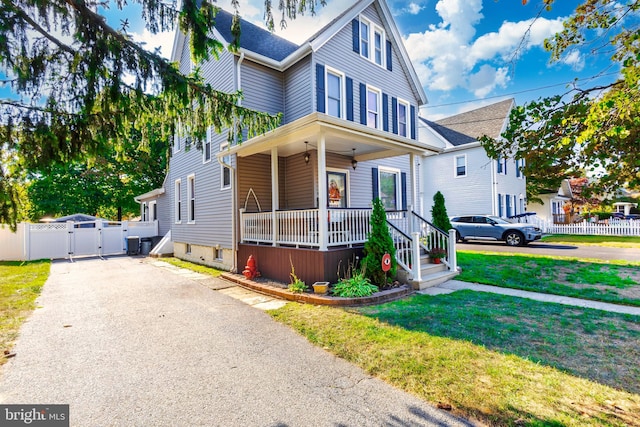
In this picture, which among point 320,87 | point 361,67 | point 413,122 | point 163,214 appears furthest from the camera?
point 163,214

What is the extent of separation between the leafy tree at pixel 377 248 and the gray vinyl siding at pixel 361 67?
5.31 metres

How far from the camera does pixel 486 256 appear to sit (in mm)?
10695

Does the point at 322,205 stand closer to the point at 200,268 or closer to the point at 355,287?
the point at 355,287

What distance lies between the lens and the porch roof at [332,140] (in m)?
6.37

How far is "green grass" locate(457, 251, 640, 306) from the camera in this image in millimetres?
6414

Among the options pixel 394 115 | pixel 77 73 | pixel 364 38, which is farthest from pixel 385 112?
pixel 77 73

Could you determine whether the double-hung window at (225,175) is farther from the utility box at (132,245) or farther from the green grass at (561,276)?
the utility box at (132,245)

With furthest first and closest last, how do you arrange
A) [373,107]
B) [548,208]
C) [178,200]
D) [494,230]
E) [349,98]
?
[548,208] < [494,230] < [178,200] < [373,107] < [349,98]

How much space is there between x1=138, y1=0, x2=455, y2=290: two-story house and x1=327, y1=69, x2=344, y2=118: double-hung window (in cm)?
4

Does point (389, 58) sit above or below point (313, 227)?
above

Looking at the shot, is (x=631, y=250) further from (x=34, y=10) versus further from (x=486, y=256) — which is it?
(x=34, y=10)

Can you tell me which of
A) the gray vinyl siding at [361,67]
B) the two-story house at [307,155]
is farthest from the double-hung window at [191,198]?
the gray vinyl siding at [361,67]

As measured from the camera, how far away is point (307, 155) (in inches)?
362

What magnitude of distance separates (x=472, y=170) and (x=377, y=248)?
15.5 metres
